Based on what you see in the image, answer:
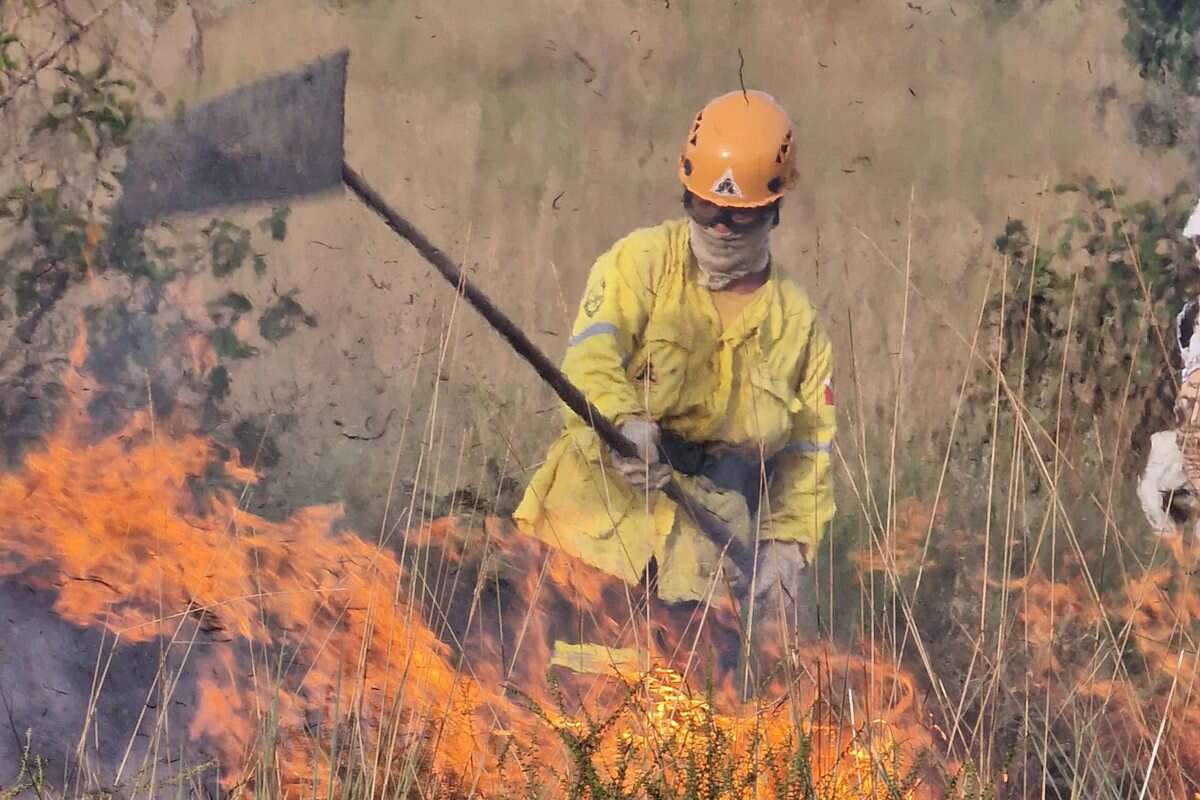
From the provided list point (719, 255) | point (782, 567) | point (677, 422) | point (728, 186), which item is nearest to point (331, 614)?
point (677, 422)

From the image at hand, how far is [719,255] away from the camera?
2.98 metres

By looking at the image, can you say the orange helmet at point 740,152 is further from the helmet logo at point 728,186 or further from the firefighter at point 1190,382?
the firefighter at point 1190,382

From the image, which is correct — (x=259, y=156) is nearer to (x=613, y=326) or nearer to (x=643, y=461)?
(x=613, y=326)

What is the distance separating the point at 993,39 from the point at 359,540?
1.68 m

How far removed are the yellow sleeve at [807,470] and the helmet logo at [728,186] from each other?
0.35 meters

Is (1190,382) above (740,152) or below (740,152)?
below

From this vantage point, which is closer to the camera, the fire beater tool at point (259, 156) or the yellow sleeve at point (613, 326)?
the yellow sleeve at point (613, 326)

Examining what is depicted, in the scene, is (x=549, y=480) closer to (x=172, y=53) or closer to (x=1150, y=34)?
(x=172, y=53)

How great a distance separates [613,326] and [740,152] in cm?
45

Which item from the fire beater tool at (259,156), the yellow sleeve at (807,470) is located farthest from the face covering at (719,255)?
the fire beater tool at (259,156)

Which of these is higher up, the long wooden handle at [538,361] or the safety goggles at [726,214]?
the safety goggles at [726,214]

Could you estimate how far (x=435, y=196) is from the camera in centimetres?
304

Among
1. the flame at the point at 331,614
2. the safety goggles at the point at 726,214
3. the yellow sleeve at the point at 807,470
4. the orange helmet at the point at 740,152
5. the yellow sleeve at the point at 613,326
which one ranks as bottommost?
the flame at the point at 331,614

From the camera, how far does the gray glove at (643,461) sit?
2896 mm
